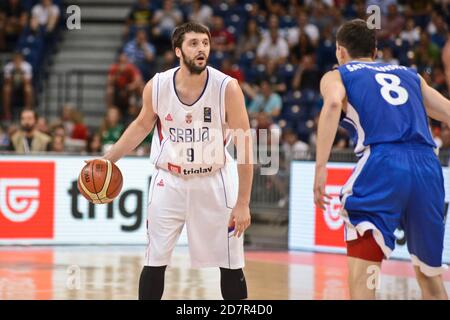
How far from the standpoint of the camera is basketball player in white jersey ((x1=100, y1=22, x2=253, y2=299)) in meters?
6.57

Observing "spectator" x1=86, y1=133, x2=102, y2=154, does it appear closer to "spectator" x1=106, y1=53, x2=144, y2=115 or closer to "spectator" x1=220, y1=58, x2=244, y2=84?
"spectator" x1=106, y1=53, x2=144, y2=115

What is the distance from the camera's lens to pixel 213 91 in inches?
260

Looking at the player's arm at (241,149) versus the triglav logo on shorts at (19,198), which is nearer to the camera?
the player's arm at (241,149)

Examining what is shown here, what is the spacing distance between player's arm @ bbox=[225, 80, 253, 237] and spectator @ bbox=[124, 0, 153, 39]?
12198 millimetres

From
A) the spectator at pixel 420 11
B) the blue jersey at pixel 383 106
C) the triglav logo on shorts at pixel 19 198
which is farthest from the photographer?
the spectator at pixel 420 11

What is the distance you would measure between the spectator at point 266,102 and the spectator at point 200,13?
2.68 metres

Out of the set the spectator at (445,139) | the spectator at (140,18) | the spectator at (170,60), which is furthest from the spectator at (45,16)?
the spectator at (445,139)

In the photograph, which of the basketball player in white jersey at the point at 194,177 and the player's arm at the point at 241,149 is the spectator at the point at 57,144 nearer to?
the basketball player in white jersey at the point at 194,177

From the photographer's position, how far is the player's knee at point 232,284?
6.63m

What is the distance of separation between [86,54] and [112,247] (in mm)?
7120

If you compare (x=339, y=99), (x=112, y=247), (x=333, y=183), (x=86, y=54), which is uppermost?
(x=86, y=54)

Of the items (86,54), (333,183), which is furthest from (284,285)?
(86,54)

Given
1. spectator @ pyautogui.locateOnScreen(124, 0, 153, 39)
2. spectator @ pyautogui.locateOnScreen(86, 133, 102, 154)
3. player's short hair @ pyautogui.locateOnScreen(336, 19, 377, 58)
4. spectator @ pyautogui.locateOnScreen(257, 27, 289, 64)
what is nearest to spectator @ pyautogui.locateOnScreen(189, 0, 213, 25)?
spectator @ pyautogui.locateOnScreen(124, 0, 153, 39)
